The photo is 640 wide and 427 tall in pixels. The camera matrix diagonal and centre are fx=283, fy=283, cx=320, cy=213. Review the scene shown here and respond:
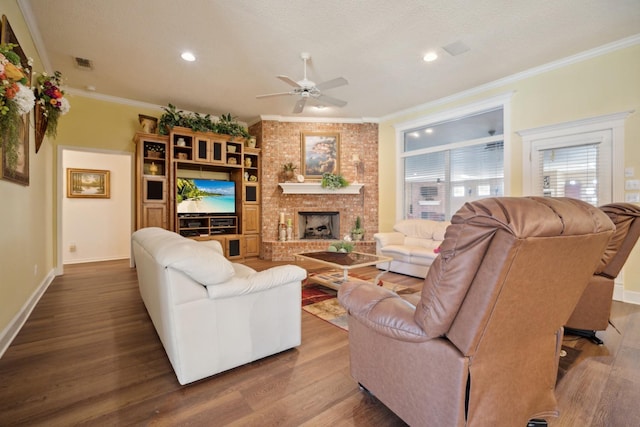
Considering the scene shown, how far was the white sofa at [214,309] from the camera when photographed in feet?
5.41

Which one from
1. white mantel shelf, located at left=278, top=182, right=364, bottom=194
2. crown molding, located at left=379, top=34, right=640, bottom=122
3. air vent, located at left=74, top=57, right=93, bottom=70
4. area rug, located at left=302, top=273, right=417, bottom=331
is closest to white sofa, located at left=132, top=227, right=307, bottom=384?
area rug, located at left=302, top=273, right=417, bottom=331

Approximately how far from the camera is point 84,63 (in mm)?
3902

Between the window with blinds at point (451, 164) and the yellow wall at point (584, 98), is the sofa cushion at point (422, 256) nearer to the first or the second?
the window with blinds at point (451, 164)

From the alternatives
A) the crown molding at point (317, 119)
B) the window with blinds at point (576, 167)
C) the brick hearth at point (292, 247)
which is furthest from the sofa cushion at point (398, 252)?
the crown molding at point (317, 119)

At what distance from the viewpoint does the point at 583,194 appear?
12.2 ft

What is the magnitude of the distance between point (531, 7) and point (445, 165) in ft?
9.15

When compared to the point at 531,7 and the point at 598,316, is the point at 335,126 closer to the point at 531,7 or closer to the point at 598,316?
the point at 531,7

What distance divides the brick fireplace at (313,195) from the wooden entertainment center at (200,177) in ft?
0.90

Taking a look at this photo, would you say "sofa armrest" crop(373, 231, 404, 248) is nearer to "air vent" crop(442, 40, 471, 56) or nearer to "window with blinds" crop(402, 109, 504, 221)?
"window with blinds" crop(402, 109, 504, 221)

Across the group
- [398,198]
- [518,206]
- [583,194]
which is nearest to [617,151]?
[583,194]

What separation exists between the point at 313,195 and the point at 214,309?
15.5 feet

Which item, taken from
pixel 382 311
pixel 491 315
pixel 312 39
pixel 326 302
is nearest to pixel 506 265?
pixel 491 315

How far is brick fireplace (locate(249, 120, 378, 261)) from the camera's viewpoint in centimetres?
616

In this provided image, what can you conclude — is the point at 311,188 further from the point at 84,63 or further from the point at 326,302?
the point at 84,63
